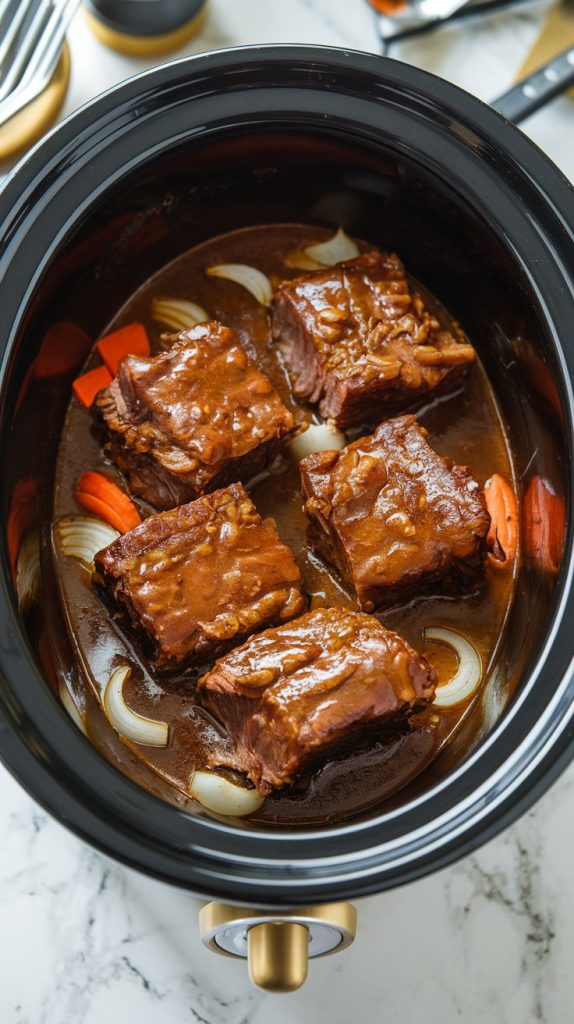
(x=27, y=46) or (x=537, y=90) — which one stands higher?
(x=27, y=46)

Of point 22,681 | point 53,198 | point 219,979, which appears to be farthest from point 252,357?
point 219,979

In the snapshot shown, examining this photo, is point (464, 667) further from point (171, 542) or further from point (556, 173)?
point (556, 173)

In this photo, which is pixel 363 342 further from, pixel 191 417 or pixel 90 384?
pixel 90 384

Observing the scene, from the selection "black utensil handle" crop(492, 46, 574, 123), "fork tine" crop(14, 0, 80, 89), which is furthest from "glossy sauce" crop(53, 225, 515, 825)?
"fork tine" crop(14, 0, 80, 89)

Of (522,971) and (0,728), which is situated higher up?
(0,728)

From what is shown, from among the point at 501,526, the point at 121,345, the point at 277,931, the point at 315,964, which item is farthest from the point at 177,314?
the point at 315,964

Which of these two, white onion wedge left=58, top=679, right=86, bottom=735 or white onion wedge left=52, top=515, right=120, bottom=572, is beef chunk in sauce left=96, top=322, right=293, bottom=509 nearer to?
white onion wedge left=52, top=515, right=120, bottom=572

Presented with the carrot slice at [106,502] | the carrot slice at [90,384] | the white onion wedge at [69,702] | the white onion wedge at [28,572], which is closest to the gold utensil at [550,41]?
the carrot slice at [90,384]

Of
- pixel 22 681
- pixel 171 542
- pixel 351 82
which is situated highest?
pixel 351 82
